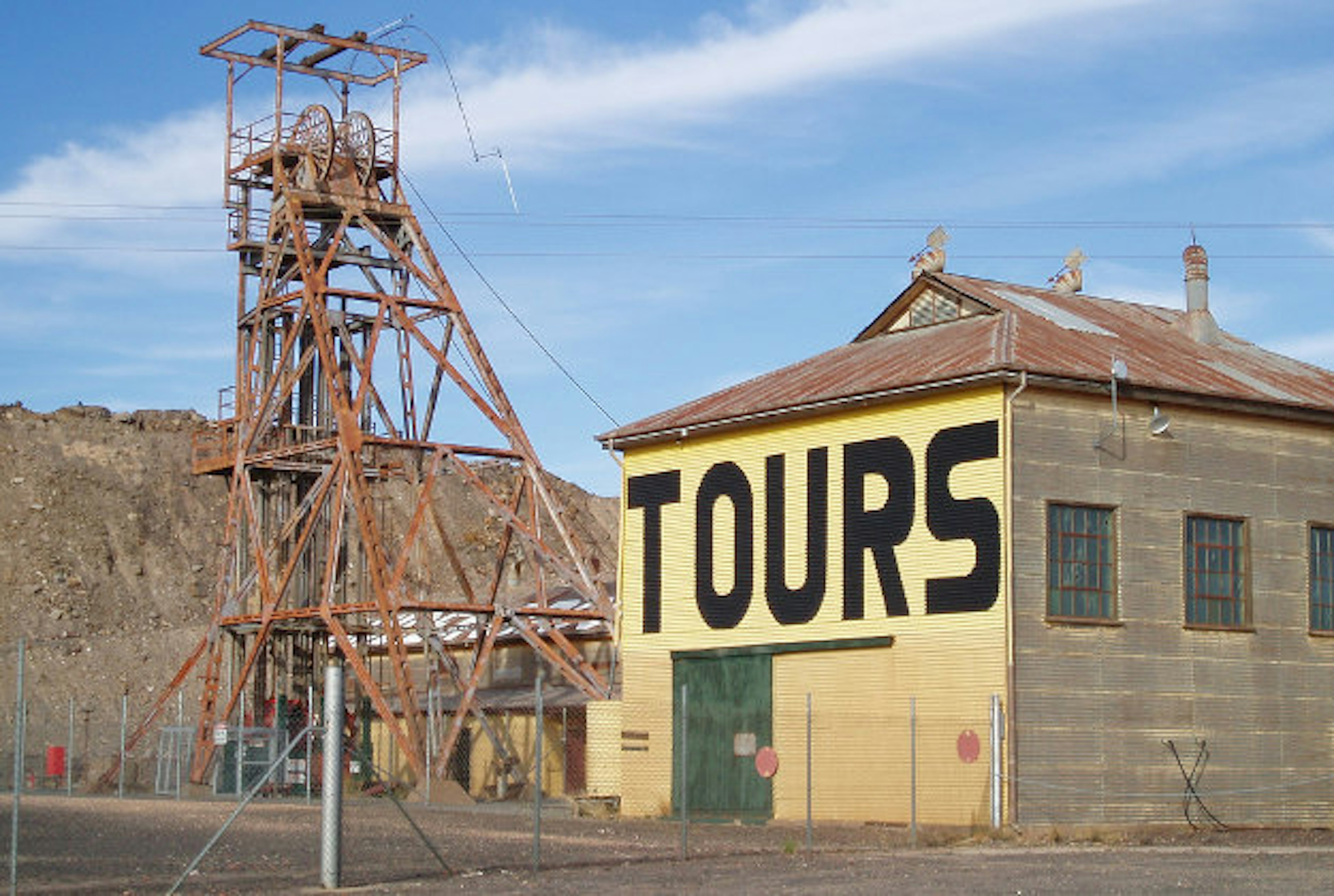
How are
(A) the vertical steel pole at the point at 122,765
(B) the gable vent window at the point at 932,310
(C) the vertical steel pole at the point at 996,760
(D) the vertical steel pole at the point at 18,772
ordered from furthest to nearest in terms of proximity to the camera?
(A) the vertical steel pole at the point at 122,765, (B) the gable vent window at the point at 932,310, (C) the vertical steel pole at the point at 996,760, (D) the vertical steel pole at the point at 18,772

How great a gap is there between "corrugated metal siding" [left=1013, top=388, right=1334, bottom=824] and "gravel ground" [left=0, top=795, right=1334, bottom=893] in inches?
29.2

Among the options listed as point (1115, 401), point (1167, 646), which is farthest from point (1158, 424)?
point (1167, 646)

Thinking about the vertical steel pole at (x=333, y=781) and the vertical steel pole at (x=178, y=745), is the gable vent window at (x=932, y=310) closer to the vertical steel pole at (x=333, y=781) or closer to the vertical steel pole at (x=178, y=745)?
the vertical steel pole at (x=178, y=745)

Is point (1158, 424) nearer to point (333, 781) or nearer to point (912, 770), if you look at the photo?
point (912, 770)

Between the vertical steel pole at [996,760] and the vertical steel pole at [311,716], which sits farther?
→ the vertical steel pole at [311,716]

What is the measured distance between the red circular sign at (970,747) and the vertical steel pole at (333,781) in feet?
38.5

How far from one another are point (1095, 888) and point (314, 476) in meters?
33.5

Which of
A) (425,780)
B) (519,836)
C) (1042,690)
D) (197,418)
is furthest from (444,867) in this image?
(197,418)

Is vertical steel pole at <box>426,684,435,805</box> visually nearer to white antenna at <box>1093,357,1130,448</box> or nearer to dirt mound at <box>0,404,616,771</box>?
white antenna at <box>1093,357,1130,448</box>

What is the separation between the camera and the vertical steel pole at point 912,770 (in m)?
26.4

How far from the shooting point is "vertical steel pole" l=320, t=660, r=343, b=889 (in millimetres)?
19531

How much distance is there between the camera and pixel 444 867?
71.6 ft

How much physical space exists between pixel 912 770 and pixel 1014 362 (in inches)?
253

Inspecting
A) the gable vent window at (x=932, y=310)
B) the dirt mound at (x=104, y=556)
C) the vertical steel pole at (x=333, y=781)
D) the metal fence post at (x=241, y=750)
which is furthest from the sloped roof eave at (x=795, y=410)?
the dirt mound at (x=104, y=556)
